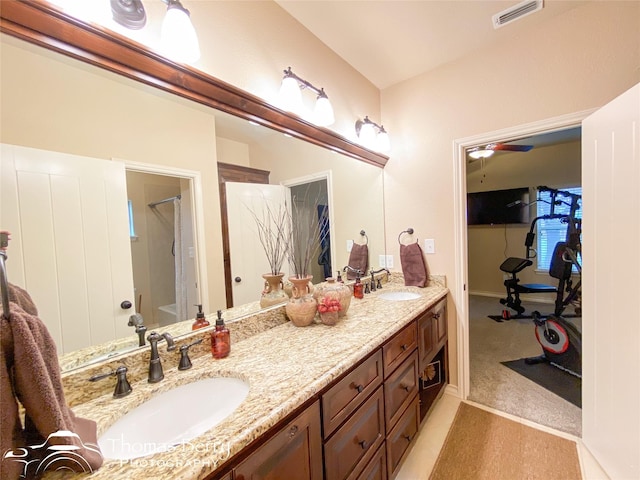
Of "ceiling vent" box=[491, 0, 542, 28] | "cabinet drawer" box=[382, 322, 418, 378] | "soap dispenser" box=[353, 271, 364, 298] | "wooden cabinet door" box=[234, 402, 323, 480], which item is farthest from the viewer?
"soap dispenser" box=[353, 271, 364, 298]

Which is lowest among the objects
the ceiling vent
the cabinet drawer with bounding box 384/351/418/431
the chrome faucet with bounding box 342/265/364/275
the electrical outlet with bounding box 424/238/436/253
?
the cabinet drawer with bounding box 384/351/418/431

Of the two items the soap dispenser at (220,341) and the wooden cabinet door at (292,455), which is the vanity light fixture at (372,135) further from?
the wooden cabinet door at (292,455)

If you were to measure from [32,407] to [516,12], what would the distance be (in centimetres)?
277

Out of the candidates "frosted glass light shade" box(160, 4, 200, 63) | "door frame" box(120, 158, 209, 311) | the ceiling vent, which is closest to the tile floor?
"door frame" box(120, 158, 209, 311)

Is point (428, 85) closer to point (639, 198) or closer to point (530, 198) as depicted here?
point (639, 198)

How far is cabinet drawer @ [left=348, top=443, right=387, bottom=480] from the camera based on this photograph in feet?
3.74

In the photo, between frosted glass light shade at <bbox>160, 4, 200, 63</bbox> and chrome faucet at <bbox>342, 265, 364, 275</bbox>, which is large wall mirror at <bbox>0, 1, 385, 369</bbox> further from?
chrome faucet at <bbox>342, 265, 364, 275</bbox>

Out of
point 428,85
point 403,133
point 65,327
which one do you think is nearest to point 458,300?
point 403,133

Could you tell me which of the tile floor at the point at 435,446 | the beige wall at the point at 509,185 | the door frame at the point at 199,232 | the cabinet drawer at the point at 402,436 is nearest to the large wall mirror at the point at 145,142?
the door frame at the point at 199,232

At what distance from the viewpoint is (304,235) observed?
5.77 ft

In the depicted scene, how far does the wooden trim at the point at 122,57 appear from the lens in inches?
29.4

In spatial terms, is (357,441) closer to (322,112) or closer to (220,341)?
(220,341)

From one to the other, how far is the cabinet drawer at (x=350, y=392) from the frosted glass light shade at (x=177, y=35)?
4.64 ft

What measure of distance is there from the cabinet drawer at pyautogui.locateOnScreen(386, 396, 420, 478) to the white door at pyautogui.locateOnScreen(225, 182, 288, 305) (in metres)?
1.04
